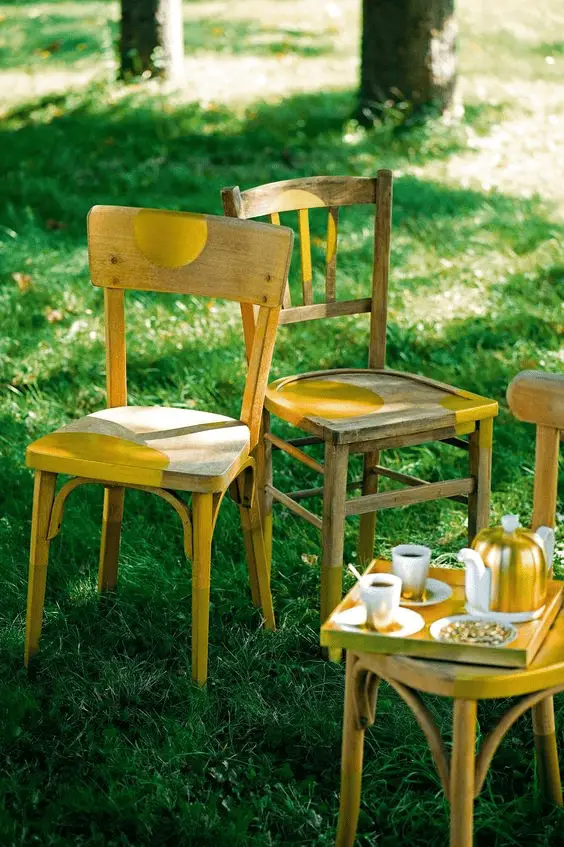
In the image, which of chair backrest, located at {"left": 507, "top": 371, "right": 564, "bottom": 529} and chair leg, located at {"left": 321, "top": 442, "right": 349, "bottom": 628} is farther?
chair leg, located at {"left": 321, "top": 442, "right": 349, "bottom": 628}

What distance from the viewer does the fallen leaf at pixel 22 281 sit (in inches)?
238

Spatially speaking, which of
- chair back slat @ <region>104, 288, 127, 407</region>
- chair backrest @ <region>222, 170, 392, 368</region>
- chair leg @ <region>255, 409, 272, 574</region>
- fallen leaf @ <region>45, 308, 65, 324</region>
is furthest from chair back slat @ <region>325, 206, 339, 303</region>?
fallen leaf @ <region>45, 308, 65, 324</region>

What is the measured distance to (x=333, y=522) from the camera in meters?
3.20

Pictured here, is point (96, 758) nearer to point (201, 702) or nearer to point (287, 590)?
point (201, 702)

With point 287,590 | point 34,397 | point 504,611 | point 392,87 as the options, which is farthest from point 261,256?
point 392,87

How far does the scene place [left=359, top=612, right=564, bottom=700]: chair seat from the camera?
2.07 metres

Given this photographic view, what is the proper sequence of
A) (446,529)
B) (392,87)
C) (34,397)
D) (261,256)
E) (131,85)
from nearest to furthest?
1. (261,256)
2. (446,529)
3. (34,397)
4. (392,87)
5. (131,85)

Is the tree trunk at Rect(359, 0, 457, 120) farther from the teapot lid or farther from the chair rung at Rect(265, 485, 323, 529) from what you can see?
the teapot lid

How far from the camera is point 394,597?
2.21 m

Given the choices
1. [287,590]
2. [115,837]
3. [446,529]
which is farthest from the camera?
[446,529]

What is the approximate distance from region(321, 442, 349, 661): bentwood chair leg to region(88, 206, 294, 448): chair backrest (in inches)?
10.1

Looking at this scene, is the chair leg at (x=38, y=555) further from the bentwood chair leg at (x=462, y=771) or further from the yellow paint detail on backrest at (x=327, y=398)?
A: the bentwood chair leg at (x=462, y=771)

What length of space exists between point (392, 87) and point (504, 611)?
681 centimetres

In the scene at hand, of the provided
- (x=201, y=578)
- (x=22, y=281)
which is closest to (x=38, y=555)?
(x=201, y=578)
